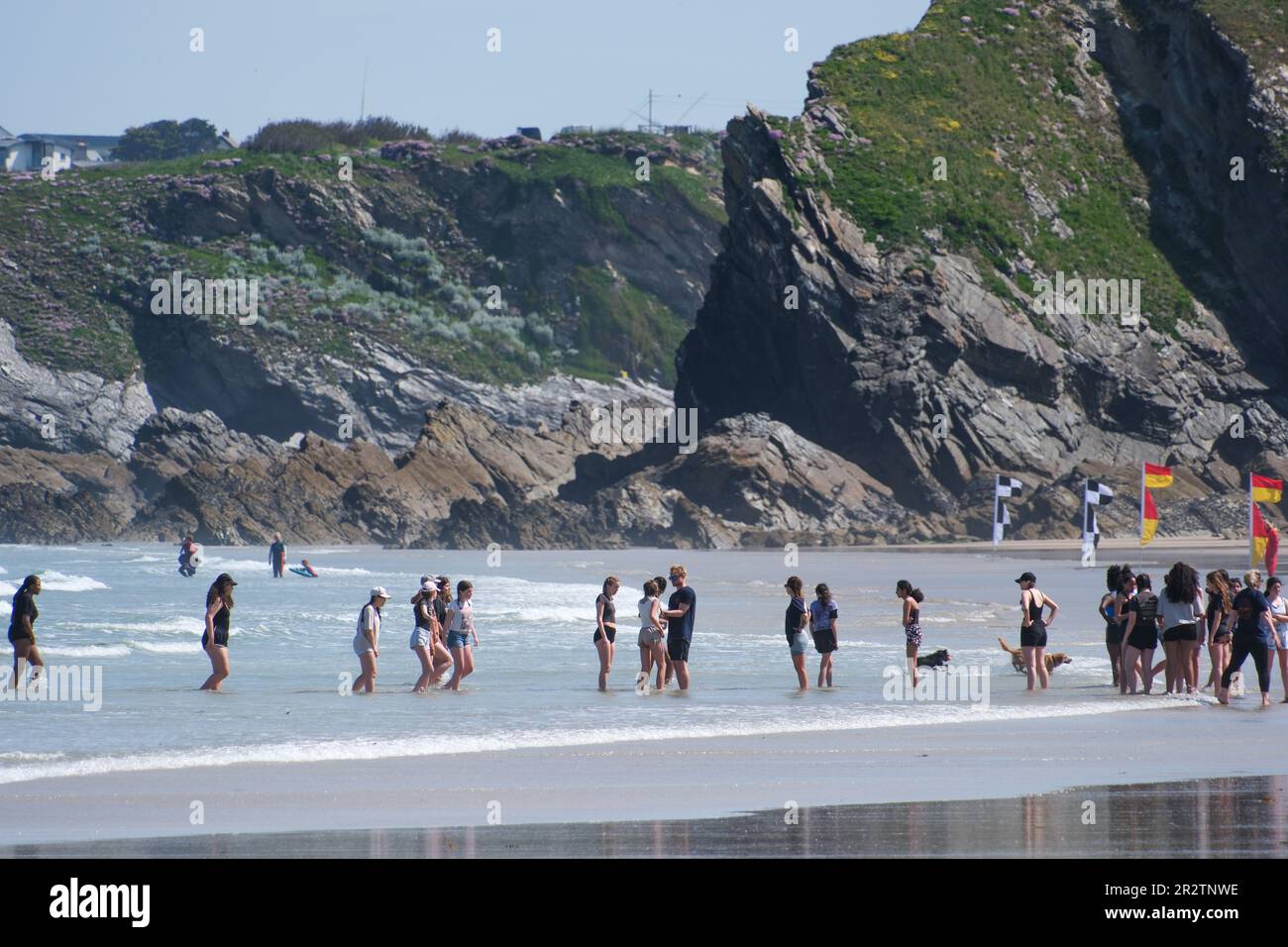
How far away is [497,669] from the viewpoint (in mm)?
21734

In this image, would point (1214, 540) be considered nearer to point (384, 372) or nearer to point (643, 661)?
point (643, 661)

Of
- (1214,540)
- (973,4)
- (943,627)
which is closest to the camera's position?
(943,627)

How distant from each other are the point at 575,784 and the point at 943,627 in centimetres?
1552

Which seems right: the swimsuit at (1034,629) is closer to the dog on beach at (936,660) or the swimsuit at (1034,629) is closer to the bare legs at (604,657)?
the dog on beach at (936,660)

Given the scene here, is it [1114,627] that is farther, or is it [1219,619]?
[1114,627]

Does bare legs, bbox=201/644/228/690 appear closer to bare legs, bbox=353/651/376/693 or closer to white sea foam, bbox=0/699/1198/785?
bare legs, bbox=353/651/376/693

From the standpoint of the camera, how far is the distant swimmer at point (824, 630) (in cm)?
1936

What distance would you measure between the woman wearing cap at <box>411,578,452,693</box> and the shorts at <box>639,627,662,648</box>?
7.34 ft

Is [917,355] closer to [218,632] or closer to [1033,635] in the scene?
[1033,635]

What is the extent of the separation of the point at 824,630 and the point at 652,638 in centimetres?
199

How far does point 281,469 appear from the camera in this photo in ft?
230

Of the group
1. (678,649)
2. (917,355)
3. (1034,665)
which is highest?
(917,355)

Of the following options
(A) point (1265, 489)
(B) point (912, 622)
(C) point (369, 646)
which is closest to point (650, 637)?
(B) point (912, 622)
